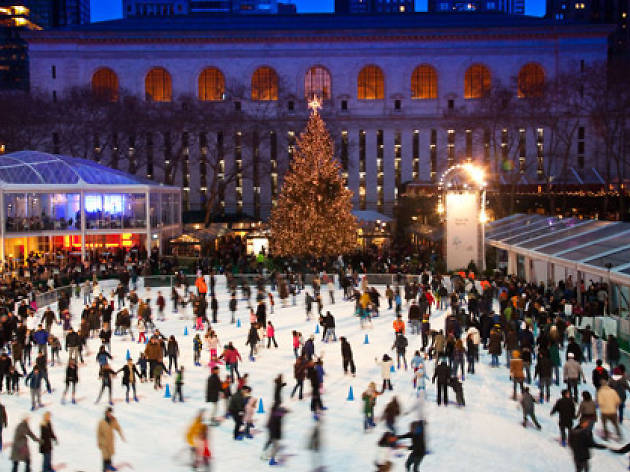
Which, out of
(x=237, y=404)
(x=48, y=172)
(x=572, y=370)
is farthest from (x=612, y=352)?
(x=48, y=172)

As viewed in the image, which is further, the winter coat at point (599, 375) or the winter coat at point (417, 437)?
the winter coat at point (599, 375)

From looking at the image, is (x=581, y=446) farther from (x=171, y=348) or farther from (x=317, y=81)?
(x=317, y=81)

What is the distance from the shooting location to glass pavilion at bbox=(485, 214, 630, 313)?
69.6 feet

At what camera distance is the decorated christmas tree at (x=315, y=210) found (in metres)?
33.0

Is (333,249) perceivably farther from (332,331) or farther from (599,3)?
(599,3)

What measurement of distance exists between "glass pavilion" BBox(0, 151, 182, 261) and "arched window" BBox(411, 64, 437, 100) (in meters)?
36.0

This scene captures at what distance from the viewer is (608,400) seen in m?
12.7

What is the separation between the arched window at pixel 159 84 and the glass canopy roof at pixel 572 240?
4407cm

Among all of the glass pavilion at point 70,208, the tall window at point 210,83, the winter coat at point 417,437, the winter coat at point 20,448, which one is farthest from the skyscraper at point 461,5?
the winter coat at point 20,448

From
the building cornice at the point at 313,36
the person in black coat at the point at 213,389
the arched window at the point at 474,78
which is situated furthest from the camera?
the arched window at the point at 474,78

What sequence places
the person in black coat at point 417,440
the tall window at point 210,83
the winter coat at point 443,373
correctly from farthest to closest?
the tall window at point 210,83 < the winter coat at point 443,373 < the person in black coat at point 417,440

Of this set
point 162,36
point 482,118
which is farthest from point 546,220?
point 162,36

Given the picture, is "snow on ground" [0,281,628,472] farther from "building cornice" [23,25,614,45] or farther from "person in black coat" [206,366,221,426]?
"building cornice" [23,25,614,45]

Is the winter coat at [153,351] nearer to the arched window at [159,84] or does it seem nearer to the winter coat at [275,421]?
the winter coat at [275,421]
